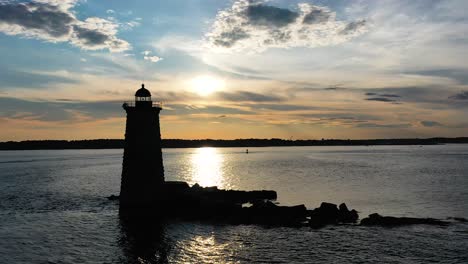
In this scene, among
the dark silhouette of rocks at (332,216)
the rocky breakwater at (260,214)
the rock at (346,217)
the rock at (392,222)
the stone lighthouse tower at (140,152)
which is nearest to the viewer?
the rock at (392,222)

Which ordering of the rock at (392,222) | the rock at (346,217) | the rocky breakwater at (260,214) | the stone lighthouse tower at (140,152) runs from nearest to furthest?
the rock at (392,222), the rocky breakwater at (260,214), the rock at (346,217), the stone lighthouse tower at (140,152)

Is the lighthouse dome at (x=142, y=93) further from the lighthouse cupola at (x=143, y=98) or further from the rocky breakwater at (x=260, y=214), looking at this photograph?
the rocky breakwater at (x=260, y=214)

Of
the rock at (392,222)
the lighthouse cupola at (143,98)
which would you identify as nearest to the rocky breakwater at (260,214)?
the rock at (392,222)

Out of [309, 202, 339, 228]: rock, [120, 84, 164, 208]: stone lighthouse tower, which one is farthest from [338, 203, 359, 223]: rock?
[120, 84, 164, 208]: stone lighthouse tower

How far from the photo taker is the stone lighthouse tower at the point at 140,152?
34.8m

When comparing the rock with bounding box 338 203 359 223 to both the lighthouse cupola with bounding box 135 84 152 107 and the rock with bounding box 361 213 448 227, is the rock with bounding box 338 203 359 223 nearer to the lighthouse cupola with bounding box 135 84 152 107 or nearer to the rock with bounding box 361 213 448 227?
the rock with bounding box 361 213 448 227

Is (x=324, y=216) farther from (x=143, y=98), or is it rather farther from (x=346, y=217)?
(x=143, y=98)

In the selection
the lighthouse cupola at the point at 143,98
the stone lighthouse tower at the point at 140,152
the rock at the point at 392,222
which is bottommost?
the rock at the point at 392,222

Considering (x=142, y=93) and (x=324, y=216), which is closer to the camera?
(x=324, y=216)

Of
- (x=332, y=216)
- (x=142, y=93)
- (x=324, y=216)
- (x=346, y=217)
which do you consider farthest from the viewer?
(x=142, y=93)

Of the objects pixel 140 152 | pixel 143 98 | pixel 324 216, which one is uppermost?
pixel 143 98

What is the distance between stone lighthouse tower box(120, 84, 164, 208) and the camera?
114 ft

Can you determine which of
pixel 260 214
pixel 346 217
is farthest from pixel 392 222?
pixel 260 214

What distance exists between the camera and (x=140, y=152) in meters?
35.0
